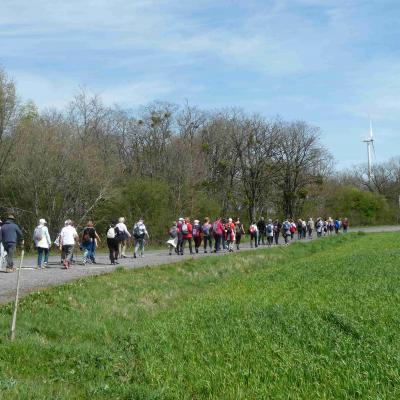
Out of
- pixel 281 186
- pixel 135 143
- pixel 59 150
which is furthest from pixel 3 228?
pixel 281 186

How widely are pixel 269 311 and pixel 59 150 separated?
31.8 m

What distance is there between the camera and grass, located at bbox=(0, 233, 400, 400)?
24.2 ft

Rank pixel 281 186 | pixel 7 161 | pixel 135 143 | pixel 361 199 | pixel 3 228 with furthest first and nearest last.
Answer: pixel 361 199 < pixel 281 186 < pixel 135 143 < pixel 7 161 < pixel 3 228

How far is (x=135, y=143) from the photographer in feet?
201

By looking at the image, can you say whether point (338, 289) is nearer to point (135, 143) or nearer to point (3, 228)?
point (3, 228)

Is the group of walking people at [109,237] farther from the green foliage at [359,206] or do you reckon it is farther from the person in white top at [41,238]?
the green foliage at [359,206]

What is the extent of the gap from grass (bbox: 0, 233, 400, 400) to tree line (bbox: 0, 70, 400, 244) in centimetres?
2371

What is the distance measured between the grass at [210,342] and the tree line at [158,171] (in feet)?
77.8

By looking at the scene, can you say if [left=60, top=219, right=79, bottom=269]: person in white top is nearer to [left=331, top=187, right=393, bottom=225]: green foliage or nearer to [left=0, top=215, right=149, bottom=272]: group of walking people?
[left=0, top=215, right=149, bottom=272]: group of walking people

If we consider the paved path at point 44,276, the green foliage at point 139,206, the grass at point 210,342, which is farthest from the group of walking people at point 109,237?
the green foliage at point 139,206

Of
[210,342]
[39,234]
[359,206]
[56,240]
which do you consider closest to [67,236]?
[56,240]

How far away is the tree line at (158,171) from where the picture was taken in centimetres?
4094

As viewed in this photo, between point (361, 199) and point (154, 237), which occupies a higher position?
point (361, 199)

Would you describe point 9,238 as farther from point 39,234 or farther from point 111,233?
point 111,233
